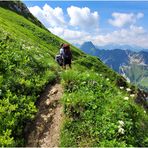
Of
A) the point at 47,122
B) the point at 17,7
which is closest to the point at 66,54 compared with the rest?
the point at 47,122

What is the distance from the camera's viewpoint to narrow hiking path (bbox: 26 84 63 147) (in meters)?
15.4

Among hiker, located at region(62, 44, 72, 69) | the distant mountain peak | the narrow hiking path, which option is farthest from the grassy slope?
the distant mountain peak

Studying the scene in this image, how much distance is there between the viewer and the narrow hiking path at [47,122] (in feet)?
50.4

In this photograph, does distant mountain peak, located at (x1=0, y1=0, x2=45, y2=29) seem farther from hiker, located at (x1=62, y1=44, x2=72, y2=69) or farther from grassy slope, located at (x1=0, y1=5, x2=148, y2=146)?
grassy slope, located at (x1=0, y1=5, x2=148, y2=146)

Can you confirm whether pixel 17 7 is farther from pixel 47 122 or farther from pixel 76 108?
pixel 76 108

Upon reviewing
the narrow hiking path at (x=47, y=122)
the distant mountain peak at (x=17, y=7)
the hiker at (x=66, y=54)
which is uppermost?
the distant mountain peak at (x=17, y=7)

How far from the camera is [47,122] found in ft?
54.5

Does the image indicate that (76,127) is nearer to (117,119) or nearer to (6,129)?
(117,119)

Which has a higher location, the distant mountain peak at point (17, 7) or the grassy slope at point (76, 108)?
the distant mountain peak at point (17, 7)

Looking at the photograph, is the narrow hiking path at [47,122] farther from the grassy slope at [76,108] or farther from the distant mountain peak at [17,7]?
the distant mountain peak at [17,7]

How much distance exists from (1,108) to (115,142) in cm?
538

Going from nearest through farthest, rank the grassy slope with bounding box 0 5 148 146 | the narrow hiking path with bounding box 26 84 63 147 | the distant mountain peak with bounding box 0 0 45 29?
the grassy slope with bounding box 0 5 148 146
the narrow hiking path with bounding box 26 84 63 147
the distant mountain peak with bounding box 0 0 45 29

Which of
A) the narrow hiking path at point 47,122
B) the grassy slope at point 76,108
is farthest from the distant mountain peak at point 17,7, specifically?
the narrow hiking path at point 47,122

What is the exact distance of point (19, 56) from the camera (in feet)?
70.6
